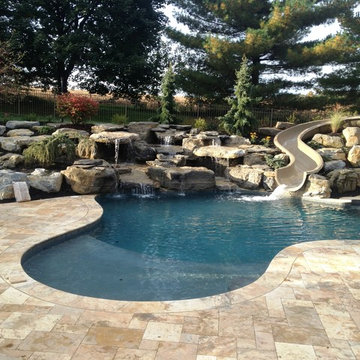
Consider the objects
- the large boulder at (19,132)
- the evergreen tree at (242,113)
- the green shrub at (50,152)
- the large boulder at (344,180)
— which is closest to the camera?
the green shrub at (50,152)

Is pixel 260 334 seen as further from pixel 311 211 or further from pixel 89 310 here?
pixel 311 211

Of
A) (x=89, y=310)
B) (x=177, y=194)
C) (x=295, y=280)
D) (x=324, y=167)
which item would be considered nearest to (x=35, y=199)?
(x=177, y=194)

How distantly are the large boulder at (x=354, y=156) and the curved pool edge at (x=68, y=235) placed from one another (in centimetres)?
705

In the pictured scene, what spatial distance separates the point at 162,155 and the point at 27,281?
8.57m

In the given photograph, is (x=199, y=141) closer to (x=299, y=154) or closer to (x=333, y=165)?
(x=299, y=154)

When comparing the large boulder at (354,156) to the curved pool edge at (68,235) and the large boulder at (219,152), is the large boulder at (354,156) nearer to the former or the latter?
the large boulder at (219,152)

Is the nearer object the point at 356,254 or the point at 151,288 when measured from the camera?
the point at 151,288

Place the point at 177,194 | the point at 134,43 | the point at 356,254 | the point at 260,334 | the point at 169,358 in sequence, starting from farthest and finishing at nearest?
1. the point at 134,43
2. the point at 177,194
3. the point at 356,254
4. the point at 260,334
5. the point at 169,358

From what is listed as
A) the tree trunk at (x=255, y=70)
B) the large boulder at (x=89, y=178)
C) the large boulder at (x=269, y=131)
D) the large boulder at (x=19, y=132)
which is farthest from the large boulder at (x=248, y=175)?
the tree trunk at (x=255, y=70)

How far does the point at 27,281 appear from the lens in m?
5.25

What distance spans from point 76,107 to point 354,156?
10513mm

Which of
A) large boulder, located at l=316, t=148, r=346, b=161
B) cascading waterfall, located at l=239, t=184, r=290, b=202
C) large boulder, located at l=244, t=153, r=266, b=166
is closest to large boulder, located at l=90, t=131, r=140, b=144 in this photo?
large boulder, located at l=244, t=153, r=266, b=166

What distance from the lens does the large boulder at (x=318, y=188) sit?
11492mm

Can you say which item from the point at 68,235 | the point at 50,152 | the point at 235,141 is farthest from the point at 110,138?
the point at 68,235
